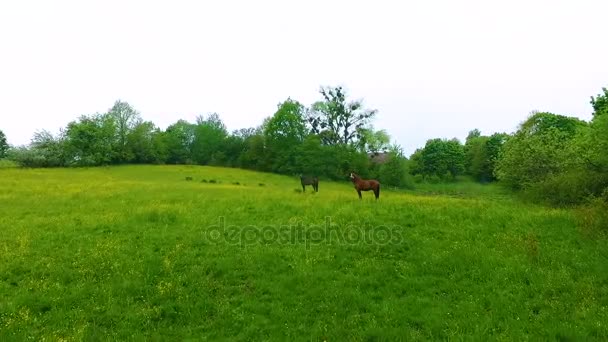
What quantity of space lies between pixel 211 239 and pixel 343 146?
7356 cm

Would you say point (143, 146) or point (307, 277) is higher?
point (143, 146)

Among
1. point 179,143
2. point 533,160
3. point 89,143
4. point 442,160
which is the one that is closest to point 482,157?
point 442,160

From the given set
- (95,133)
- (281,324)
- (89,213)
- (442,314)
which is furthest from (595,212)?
(95,133)

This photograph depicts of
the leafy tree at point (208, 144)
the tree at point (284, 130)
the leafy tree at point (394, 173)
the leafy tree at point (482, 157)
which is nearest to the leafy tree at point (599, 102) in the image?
the leafy tree at point (394, 173)

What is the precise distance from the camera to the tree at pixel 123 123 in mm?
85438

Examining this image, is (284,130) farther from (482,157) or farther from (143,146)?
(482,157)

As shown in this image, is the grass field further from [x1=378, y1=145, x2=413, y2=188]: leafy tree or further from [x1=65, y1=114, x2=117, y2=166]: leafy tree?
[x1=378, y1=145, x2=413, y2=188]: leafy tree

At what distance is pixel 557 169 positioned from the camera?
132 feet

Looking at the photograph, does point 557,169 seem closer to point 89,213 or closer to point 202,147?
point 89,213

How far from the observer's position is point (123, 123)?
9606cm

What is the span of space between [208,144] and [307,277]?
99.2 metres

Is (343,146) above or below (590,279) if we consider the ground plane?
above

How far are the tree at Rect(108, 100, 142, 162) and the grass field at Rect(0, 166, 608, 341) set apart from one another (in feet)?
232

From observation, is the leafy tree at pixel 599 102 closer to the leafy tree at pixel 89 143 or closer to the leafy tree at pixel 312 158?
the leafy tree at pixel 312 158
